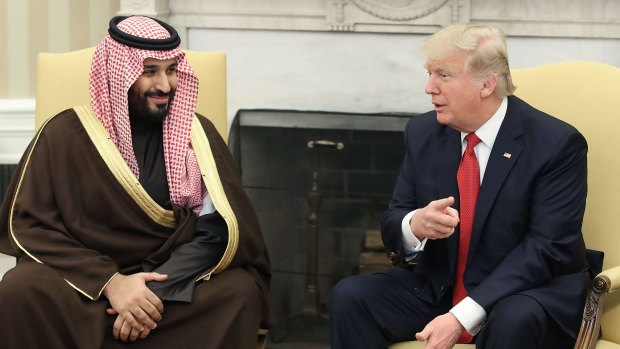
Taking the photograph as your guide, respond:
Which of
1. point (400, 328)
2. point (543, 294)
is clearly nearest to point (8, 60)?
point (400, 328)

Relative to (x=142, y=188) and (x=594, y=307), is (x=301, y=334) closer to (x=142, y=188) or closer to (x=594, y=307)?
Result: (x=142, y=188)

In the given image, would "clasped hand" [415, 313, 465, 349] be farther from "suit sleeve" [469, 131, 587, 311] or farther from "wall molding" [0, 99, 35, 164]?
"wall molding" [0, 99, 35, 164]

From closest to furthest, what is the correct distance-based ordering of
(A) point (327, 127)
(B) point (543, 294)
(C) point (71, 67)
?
(B) point (543, 294), (C) point (71, 67), (A) point (327, 127)

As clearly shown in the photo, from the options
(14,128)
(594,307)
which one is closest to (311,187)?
Answer: (14,128)

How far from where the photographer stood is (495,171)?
308cm

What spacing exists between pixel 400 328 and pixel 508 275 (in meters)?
0.35

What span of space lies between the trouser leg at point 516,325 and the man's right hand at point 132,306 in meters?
0.91

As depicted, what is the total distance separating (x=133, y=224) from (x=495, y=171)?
1071mm

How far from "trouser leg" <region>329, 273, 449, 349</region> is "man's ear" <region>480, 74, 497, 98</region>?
0.61 metres

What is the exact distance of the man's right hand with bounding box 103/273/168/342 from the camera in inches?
121

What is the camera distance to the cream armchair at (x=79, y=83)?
371cm

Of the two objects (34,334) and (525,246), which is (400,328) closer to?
(525,246)

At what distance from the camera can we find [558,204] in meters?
3.02

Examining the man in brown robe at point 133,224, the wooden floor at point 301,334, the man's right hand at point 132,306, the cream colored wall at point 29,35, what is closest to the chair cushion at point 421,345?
the man in brown robe at point 133,224
